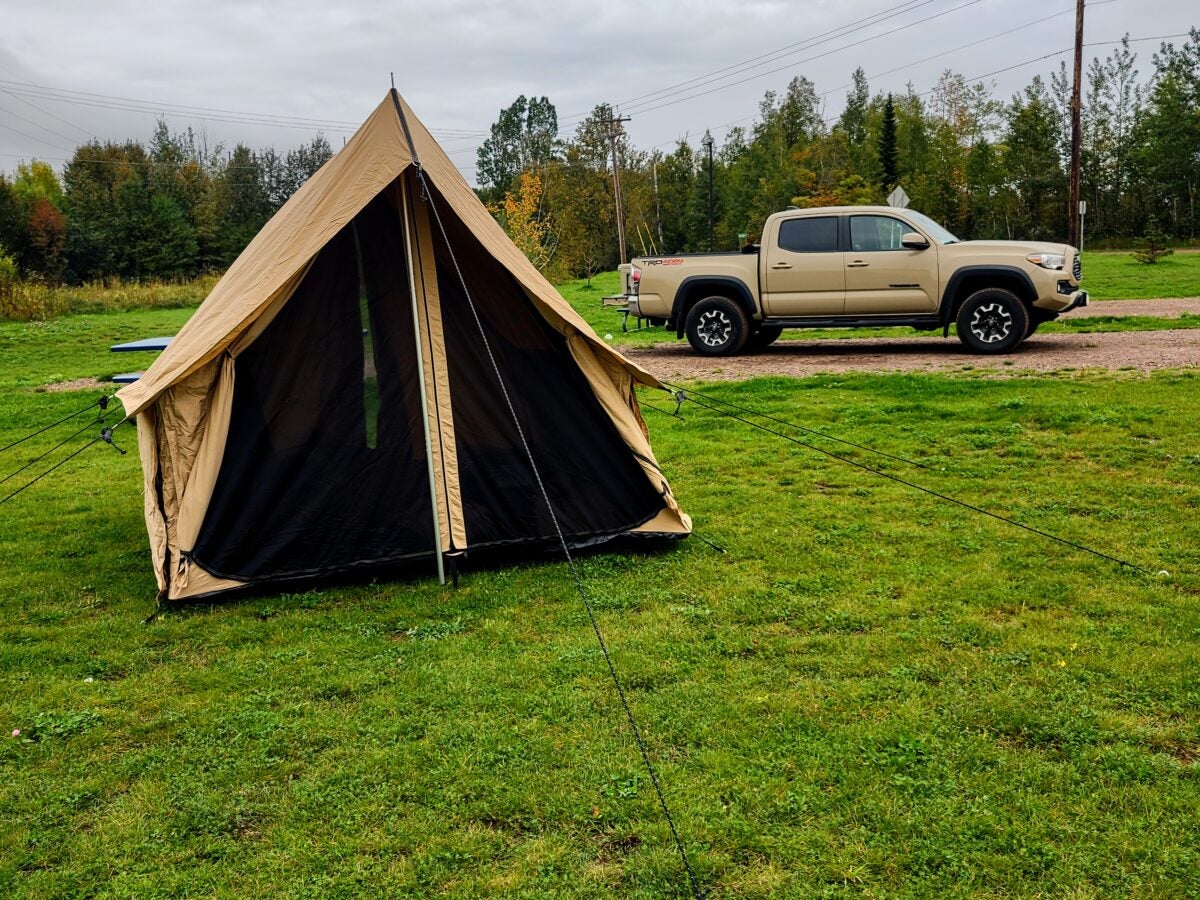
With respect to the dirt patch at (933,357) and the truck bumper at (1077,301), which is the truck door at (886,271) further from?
the truck bumper at (1077,301)

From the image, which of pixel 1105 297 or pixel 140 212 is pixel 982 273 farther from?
pixel 140 212

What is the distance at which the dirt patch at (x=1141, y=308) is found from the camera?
1531 cm

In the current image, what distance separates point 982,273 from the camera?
38.5 feet

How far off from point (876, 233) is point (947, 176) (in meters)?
41.5

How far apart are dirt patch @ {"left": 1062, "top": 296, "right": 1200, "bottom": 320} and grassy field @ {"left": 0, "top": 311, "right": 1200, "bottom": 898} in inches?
406

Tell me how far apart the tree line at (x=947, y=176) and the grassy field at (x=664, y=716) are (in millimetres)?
31723

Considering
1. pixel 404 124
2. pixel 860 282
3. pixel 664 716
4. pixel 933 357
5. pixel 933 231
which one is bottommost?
pixel 664 716

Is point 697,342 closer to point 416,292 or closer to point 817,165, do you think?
point 416,292

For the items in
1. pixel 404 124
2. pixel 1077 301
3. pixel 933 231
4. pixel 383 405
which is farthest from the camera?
pixel 933 231

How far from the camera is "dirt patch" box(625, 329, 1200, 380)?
11.0 metres

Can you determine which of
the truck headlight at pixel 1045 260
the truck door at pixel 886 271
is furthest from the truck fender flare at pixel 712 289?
the truck headlight at pixel 1045 260

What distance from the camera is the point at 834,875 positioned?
272cm

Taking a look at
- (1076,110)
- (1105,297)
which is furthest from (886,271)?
(1076,110)

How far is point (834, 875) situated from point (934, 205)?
51.8m
